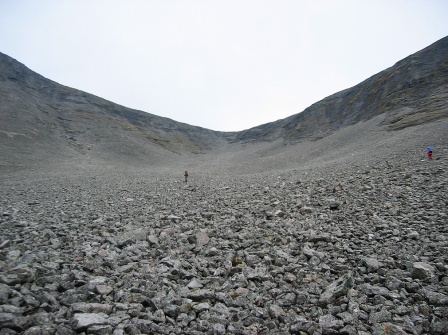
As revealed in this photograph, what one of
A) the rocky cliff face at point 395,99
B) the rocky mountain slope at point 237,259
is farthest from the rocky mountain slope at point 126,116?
the rocky mountain slope at point 237,259

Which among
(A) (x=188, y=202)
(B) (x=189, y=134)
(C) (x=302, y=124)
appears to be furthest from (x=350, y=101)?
(A) (x=188, y=202)

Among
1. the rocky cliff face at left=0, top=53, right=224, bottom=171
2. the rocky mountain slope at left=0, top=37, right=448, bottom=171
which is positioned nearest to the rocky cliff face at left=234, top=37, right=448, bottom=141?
the rocky mountain slope at left=0, top=37, right=448, bottom=171

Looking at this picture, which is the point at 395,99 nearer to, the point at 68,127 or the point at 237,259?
the point at 237,259

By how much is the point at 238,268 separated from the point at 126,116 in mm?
83690

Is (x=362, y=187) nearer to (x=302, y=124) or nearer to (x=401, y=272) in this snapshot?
(x=401, y=272)

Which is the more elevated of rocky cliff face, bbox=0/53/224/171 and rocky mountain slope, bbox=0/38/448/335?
rocky cliff face, bbox=0/53/224/171

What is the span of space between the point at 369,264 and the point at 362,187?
240 inches

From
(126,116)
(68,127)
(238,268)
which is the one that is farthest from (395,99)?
(126,116)

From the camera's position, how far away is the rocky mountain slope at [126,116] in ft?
119

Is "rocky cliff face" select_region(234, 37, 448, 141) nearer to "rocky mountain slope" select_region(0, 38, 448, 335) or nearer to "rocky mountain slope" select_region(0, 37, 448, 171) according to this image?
"rocky mountain slope" select_region(0, 37, 448, 171)

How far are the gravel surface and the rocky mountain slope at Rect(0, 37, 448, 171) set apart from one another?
2814cm

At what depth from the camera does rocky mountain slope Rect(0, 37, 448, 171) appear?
36.2 metres

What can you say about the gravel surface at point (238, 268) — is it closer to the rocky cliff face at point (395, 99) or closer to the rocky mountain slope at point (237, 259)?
the rocky mountain slope at point (237, 259)

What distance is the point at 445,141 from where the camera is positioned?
16219 mm
